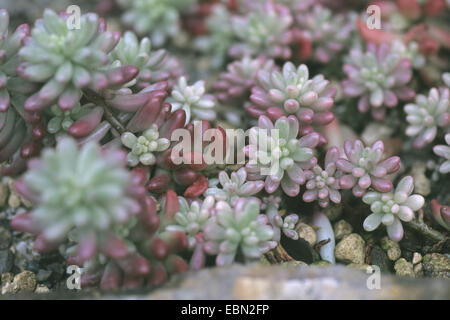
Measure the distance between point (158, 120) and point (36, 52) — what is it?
551 mm

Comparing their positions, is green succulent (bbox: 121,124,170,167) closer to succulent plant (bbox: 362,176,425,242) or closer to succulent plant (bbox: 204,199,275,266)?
succulent plant (bbox: 204,199,275,266)

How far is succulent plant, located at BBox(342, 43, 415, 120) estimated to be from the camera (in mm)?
2467

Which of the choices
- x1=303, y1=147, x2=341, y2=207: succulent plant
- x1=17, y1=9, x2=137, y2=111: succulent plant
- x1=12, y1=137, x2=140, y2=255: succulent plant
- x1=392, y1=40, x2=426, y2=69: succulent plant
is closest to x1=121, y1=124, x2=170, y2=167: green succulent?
x1=17, y1=9, x2=137, y2=111: succulent plant

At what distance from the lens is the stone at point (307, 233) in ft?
6.93

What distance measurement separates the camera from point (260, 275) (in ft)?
5.39

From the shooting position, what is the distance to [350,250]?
2.09 m

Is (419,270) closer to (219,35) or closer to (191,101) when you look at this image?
(191,101)

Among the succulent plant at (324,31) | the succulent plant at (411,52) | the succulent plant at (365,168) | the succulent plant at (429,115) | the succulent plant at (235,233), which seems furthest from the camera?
the succulent plant at (324,31)

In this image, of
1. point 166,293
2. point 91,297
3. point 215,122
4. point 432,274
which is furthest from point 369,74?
point 91,297

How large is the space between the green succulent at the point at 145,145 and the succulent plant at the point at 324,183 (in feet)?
2.08

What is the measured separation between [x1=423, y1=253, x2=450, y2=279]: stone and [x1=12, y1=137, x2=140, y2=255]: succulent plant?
4.24 ft

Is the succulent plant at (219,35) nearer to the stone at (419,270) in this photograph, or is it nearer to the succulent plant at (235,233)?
the succulent plant at (235,233)

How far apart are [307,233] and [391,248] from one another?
377mm

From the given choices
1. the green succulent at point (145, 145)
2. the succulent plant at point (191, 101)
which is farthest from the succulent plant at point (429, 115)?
the green succulent at point (145, 145)
